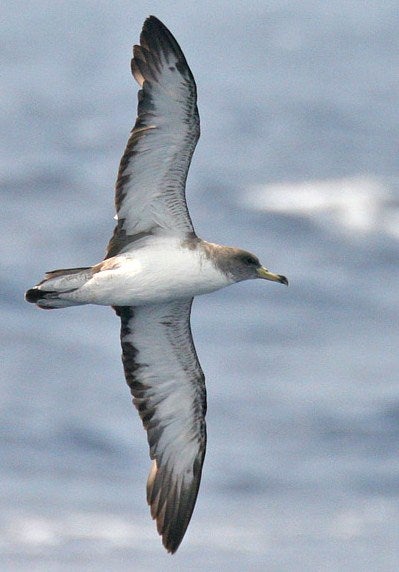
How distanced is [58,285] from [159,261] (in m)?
1.54

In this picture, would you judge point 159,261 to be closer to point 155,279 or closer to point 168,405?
point 155,279

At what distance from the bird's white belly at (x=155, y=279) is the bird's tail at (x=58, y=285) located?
0.39ft

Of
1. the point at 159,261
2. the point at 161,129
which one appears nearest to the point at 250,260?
the point at 159,261

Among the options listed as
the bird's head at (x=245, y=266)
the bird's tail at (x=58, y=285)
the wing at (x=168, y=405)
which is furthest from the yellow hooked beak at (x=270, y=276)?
the bird's tail at (x=58, y=285)

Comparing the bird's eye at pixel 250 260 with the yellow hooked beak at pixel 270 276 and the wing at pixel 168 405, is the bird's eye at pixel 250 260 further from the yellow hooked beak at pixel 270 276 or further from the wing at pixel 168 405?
the wing at pixel 168 405

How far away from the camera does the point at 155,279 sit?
67.3 ft

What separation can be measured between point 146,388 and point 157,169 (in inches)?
151

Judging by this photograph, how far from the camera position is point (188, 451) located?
74.0 feet

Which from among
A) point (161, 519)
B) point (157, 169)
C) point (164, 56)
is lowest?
point (161, 519)

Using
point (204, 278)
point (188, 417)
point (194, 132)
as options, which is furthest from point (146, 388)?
point (194, 132)

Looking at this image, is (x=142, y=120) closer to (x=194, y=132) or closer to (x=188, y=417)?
(x=194, y=132)

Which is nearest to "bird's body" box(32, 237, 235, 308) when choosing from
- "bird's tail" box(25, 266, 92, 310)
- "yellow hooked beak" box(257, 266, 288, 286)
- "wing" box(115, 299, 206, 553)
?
"bird's tail" box(25, 266, 92, 310)

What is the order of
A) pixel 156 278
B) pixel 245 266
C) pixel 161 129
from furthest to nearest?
pixel 245 266, pixel 156 278, pixel 161 129

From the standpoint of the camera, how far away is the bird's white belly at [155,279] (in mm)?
20500
